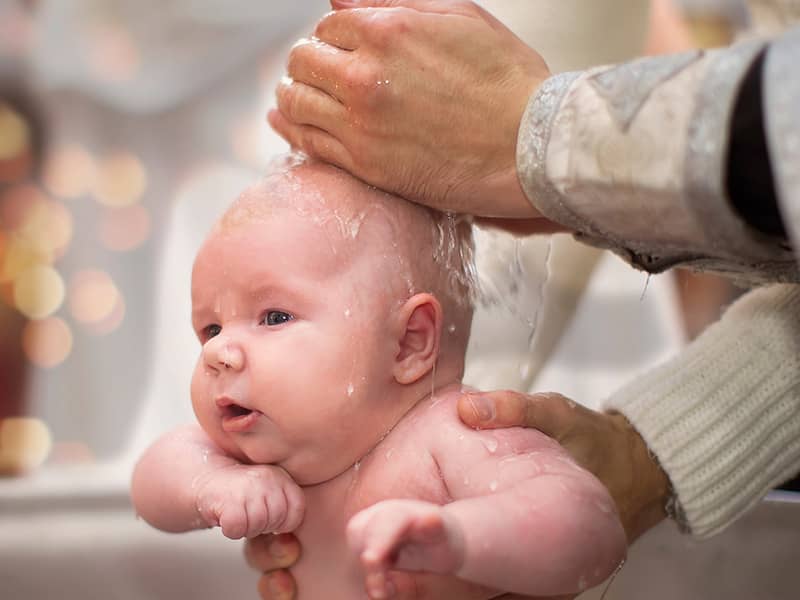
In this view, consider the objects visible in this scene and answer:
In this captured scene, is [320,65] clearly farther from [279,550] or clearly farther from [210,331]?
[279,550]

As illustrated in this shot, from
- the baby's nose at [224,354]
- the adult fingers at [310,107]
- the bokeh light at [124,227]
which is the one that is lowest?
the bokeh light at [124,227]

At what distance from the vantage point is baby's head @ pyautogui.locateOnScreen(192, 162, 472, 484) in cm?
78

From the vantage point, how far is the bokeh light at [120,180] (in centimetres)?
203

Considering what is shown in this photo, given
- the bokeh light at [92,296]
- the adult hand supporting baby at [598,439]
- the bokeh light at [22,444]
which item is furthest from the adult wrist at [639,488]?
the bokeh light at [92,296]

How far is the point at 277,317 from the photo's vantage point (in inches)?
31.6

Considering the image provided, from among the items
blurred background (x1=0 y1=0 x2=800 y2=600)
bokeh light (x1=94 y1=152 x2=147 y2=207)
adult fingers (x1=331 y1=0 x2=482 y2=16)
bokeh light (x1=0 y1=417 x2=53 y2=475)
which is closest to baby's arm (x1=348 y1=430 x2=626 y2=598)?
adult fingers (x1=331 y1=0 x2=482 y2=16)

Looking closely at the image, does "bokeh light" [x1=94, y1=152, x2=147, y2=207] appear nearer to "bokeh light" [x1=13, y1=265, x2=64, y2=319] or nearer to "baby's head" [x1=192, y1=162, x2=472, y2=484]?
"bokeh light" [x1=13, y1=265, x2=64, y2=319]

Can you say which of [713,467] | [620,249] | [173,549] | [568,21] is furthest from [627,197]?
[173,549]

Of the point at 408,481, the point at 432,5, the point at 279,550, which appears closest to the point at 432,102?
the point at 432,5

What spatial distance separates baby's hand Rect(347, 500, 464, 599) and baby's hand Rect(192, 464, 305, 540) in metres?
0.18

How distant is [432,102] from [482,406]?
0.25 m

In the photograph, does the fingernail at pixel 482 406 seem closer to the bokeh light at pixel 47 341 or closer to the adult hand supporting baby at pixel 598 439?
the adult hand supporting baby at pixel 598 439

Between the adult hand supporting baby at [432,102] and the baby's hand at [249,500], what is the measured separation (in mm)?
259

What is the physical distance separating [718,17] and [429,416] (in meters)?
1.68
